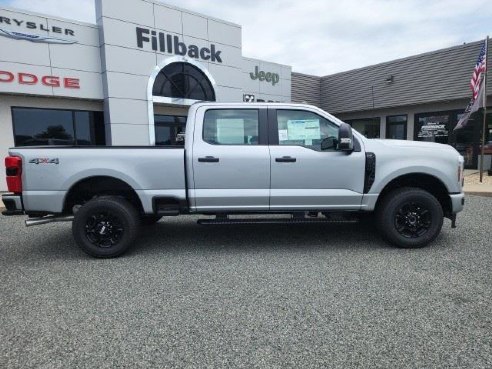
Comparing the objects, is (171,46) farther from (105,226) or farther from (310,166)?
(310,166)

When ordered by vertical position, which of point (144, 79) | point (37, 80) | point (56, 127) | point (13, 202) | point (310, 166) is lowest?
point (13, 202)

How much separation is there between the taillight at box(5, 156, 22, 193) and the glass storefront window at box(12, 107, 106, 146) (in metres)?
7.19

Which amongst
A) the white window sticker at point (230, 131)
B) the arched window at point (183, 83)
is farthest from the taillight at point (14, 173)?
the arched window at point (183, 83)

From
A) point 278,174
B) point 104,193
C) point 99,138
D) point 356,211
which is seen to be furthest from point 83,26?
point 356,211

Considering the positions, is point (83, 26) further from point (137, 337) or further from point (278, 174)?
point (137, 337)

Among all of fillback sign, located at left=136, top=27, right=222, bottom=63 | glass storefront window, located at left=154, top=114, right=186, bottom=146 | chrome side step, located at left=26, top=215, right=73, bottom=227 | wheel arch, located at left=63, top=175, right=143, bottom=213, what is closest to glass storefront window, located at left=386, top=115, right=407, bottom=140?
fillback sign, located at left=136, top=27, right=222, bottom=63

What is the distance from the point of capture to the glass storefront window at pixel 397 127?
58.3ft

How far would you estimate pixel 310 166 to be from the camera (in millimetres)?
4559

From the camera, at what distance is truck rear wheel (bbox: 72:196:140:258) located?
4418 millimetres

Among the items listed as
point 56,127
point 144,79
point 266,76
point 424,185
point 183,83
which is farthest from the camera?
point 266,76

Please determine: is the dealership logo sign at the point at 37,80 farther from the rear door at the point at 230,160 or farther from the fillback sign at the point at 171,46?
the rear door at the point at 230,160

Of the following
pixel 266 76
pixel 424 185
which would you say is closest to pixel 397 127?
pixel 266 76

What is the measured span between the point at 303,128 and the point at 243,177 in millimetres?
Result: 1067

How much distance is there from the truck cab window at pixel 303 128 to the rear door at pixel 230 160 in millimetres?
250
